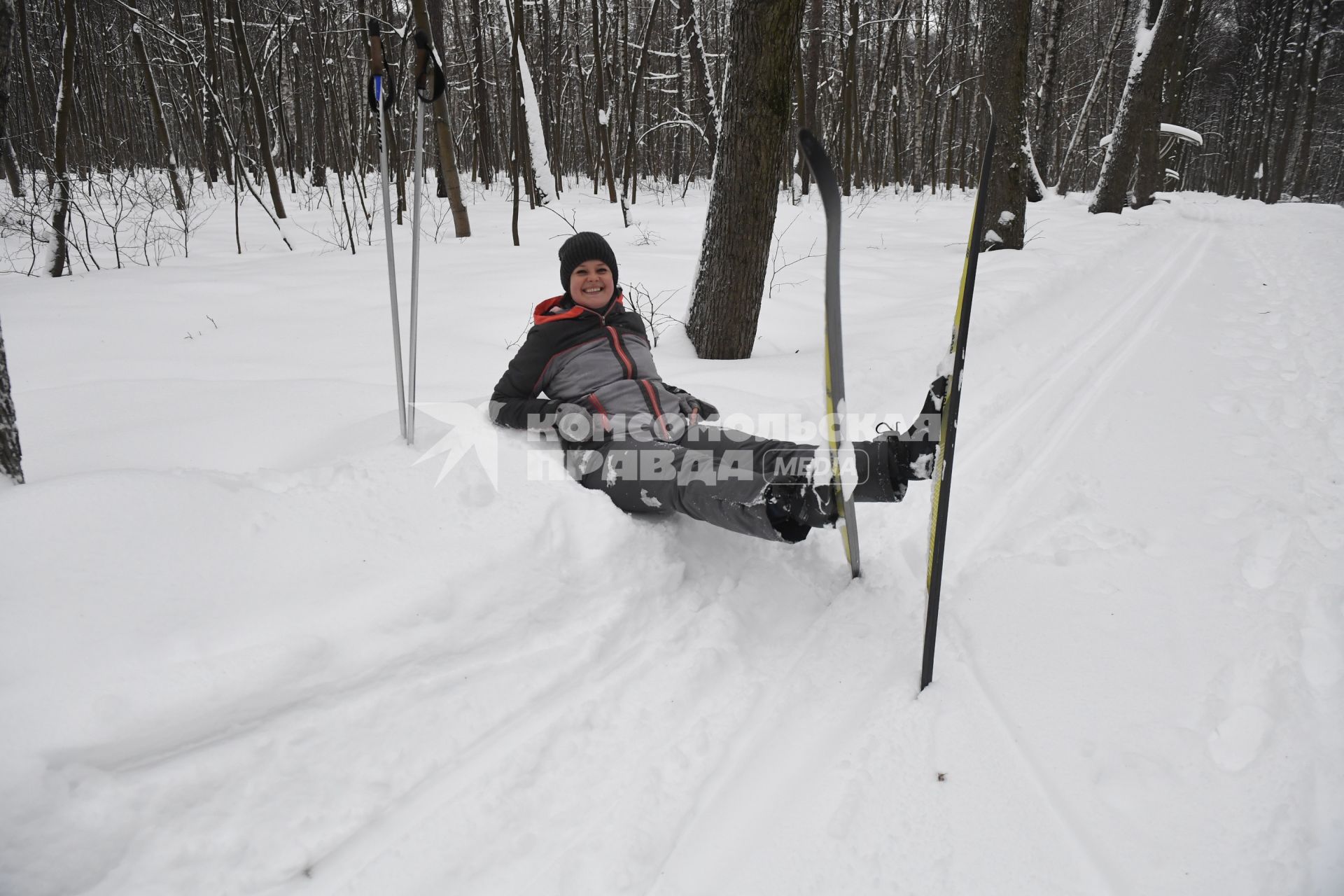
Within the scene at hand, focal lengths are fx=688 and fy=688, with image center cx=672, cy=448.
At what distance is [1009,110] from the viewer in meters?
7.46

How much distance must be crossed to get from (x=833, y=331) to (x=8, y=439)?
2.30m

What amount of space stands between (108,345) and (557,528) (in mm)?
3560

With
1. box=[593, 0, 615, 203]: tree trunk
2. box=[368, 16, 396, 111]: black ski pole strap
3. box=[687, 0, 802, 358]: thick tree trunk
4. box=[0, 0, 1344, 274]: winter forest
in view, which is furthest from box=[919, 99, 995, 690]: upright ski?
box=[593, 0, 615, 203]: tree trunk

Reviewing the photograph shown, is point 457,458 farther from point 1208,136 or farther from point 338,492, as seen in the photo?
point 1208,136

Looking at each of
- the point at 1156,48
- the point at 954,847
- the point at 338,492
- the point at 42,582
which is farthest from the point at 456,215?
the point at 1156,48

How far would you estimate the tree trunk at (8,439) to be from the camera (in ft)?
6.14

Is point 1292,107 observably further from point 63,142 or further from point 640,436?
point 63,142

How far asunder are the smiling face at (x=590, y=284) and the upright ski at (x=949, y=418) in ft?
4.78

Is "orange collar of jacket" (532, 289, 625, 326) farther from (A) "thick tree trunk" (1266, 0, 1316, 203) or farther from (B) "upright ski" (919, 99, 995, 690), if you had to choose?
(A) "thick tree trunk" (1266, 0, 1316, 203)

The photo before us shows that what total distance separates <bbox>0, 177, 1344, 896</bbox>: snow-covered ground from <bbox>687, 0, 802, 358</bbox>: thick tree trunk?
106 centimetres

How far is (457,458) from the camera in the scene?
2.47 metres

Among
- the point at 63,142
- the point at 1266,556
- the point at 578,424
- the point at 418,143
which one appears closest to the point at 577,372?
the point at 578,424

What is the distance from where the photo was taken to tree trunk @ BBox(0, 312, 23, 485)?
1872 mm

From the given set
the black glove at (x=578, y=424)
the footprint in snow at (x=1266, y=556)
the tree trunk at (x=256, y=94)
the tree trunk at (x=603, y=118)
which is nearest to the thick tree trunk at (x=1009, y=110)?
the tree trunk at (x=603, y=118)
